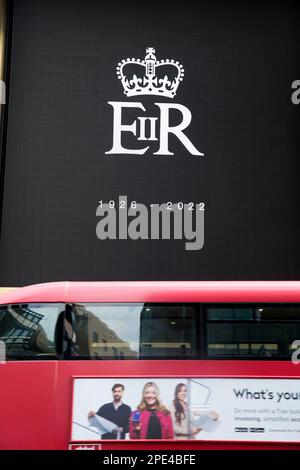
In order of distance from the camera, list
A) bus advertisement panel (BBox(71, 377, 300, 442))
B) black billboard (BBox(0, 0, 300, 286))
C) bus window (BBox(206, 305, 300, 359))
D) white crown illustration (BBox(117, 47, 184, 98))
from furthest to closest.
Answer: white crown illustration (BBox(117, 47, 184, 98)), black billboard (BBox(0, 0, 300, 286)), bus window (BBox(206, 305, 300, 359)), bus advertisement panel (BBox(71, 377, 300, 442))

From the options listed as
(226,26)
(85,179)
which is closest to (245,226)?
(85,179)

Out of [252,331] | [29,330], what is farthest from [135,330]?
[252,331]

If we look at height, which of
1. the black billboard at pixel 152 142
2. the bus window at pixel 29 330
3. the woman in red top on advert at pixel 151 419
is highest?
the black billboard at pixel 152 142

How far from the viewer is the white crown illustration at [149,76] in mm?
13148

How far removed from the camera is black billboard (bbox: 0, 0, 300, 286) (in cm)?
1252

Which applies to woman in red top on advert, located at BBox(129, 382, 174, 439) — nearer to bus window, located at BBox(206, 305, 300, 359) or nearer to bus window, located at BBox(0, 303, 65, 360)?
bus window, located at BBox(206, 305, 300, 359)

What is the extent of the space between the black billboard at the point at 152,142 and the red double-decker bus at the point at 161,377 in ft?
23.1

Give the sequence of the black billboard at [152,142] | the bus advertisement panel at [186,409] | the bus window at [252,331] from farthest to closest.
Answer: the black billboard at [152,142] → the bus window at [252,331] → the bus advertisement panel at [186,409]

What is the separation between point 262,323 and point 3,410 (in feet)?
10.0

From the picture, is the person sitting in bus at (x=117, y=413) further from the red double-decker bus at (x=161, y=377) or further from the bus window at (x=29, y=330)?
the bus window at (x=29, y=330)

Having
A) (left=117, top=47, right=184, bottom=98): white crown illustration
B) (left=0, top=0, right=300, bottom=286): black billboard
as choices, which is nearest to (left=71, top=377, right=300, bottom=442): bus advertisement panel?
(left=0, top=0, right=300, bottom=286): black billboard

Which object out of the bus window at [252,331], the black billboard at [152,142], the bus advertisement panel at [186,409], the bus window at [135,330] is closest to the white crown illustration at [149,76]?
the black billboard at [152,142]

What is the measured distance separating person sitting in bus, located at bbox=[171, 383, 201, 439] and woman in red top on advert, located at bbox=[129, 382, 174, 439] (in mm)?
64
